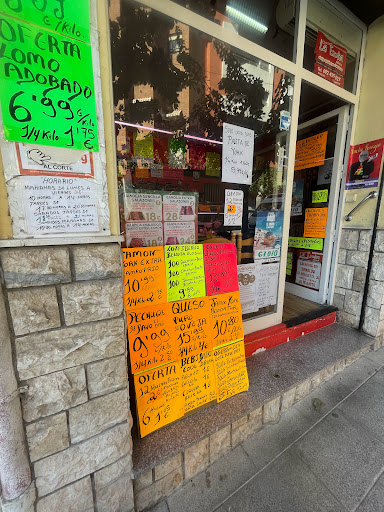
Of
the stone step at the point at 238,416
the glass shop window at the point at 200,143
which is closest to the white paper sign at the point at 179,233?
the glass shop window at the point at 200,143

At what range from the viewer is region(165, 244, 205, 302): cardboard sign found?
1468mm

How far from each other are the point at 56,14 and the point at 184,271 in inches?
50.8

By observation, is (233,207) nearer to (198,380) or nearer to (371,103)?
(198,380)

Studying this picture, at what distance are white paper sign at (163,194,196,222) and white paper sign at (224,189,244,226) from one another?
1.13ft

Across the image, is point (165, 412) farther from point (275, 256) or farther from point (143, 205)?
point (275, 256)

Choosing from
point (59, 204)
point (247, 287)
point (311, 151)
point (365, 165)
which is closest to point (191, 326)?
point (247, 287)

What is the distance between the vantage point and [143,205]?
1.77 meters

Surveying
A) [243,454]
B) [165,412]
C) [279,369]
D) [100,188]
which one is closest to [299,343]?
[279,369]

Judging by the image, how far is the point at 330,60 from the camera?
2.29 m

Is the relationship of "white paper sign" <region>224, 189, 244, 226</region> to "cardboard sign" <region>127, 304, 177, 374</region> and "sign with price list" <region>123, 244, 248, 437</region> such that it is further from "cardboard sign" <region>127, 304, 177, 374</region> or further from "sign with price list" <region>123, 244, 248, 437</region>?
"cardboard sign" <region>127, 304, 177, 374</region>

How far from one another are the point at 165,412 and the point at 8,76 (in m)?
1.83

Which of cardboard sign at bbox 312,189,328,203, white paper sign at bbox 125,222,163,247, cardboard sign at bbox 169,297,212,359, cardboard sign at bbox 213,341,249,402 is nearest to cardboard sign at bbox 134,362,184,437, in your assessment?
cardboard sign at bbox 169,297,212,359

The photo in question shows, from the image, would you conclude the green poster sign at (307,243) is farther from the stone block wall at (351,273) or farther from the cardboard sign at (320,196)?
the cardboard sign at (320,196)

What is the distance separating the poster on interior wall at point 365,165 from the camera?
2.43 metres
